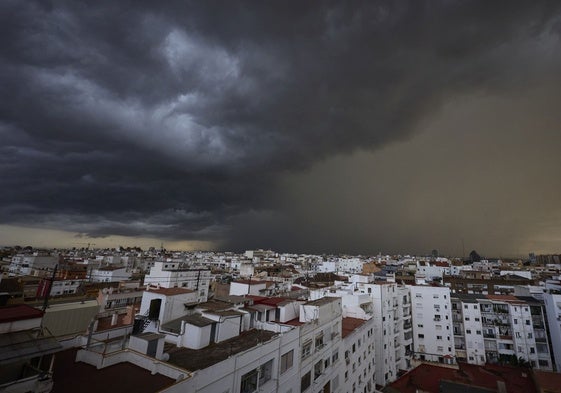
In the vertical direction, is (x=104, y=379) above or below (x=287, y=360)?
above

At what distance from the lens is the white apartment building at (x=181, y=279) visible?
65.5 metres

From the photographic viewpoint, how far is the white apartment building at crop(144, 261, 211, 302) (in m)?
65.5

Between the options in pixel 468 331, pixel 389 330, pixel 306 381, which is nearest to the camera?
pixel 306 381

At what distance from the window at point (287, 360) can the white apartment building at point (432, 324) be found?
61.9 m

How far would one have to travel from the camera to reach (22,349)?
13.5 metres

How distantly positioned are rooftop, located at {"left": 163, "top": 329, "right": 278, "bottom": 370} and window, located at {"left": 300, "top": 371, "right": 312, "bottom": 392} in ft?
17.3

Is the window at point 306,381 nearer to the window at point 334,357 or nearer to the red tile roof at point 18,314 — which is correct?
the window at point 334,357

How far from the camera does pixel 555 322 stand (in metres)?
62.8

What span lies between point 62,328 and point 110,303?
1467 centimetres

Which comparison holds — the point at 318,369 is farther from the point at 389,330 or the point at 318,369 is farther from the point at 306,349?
the point at 389,330

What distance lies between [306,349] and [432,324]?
60733 millimetres

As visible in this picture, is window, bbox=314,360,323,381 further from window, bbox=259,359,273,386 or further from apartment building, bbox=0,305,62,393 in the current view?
apartment building, bbox=0,305,62,393

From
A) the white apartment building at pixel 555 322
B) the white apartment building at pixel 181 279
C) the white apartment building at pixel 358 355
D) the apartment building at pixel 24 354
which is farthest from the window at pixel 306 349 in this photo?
the white apartment building at pixel 555 322

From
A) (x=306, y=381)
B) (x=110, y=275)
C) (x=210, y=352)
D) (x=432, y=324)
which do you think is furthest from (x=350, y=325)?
(x=110, y=275)
